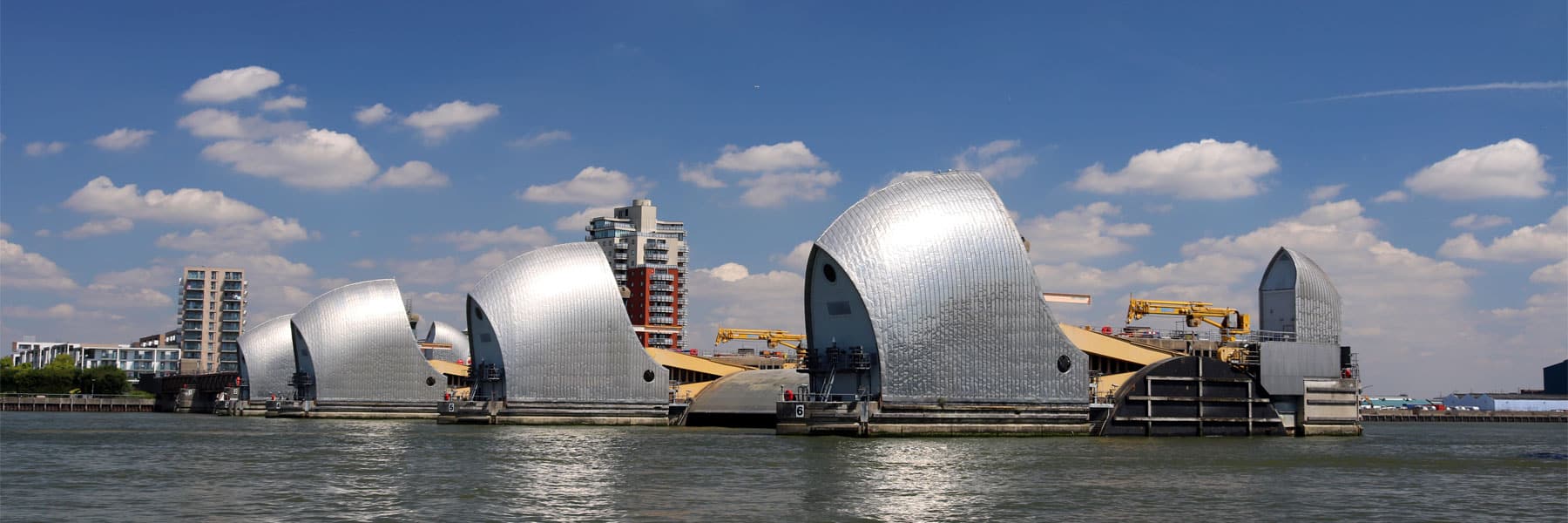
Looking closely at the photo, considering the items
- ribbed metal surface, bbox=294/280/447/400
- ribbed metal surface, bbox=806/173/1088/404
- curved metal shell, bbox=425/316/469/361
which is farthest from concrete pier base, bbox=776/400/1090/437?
curved metal shell, bbox=425/316/469/361

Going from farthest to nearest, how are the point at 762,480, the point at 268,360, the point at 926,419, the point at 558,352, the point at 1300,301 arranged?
the point at 268,360
the point at 558,352
the point at 1300,301
the point at 926,419
the point at 762,480

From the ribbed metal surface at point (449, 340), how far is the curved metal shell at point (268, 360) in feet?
141

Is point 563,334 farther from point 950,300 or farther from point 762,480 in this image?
point 762,480

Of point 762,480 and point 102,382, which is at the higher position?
point 102,382

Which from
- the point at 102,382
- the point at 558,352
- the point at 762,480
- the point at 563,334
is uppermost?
the point at 563,334

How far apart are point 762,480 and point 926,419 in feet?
86.5

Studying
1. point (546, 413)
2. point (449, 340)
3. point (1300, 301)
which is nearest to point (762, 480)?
point (1300, 301)

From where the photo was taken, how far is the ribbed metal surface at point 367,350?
353ft

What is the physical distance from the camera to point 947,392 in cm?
6738

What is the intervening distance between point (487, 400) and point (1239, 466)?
52.6 m

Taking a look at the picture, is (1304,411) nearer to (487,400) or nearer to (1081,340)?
(1081,340)

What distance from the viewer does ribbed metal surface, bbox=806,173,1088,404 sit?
6744cm

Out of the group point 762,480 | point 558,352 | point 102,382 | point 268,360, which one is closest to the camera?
point 762,480

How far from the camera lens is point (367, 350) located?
4252 inches
